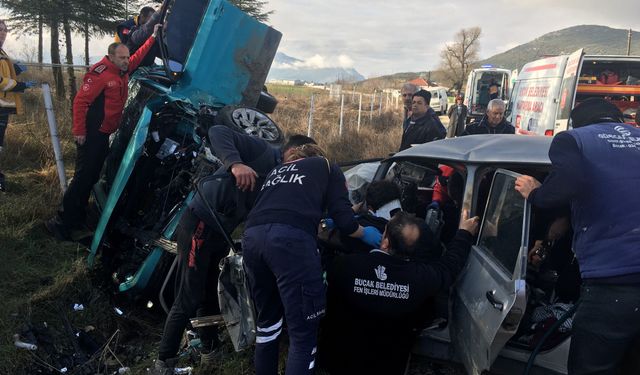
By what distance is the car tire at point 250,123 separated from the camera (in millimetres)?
3477

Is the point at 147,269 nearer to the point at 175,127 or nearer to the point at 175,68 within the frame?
the point at 175,127

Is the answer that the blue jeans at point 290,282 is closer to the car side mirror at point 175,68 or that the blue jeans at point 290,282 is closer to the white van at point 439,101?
the car side mirror at point 175,68

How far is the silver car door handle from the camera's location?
207 centimetres

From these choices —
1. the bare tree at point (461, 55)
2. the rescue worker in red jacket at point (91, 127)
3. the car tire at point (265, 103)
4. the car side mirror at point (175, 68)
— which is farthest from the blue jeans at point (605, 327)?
the bare tree at point (461, 55)

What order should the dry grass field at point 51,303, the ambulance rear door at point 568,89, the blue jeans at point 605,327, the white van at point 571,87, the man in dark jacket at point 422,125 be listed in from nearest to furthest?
1. the blue jeans at point 605,327
2. the dry grass field at point 51,303
3. the man in dark jacket at point 422,125
4. the ambulance rear door at point 568,89
5. the white van at point 571,87

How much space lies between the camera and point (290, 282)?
7.22 ft

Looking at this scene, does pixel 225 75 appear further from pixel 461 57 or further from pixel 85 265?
pixel 461 57

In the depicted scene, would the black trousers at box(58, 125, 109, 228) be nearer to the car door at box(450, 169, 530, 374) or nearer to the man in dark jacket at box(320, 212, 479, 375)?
the man in dark jacket at box(320, 212, 479, 375)

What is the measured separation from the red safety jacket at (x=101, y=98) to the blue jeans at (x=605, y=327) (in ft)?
13.2

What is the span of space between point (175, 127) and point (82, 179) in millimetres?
1057

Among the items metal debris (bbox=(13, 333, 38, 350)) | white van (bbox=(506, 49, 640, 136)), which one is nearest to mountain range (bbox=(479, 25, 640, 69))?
white van (bbox=(506, 49, 640, 136))

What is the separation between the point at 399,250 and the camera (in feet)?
8.18

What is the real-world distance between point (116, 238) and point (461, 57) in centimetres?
5985

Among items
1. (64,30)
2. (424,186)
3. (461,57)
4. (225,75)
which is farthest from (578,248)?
(461,57)
